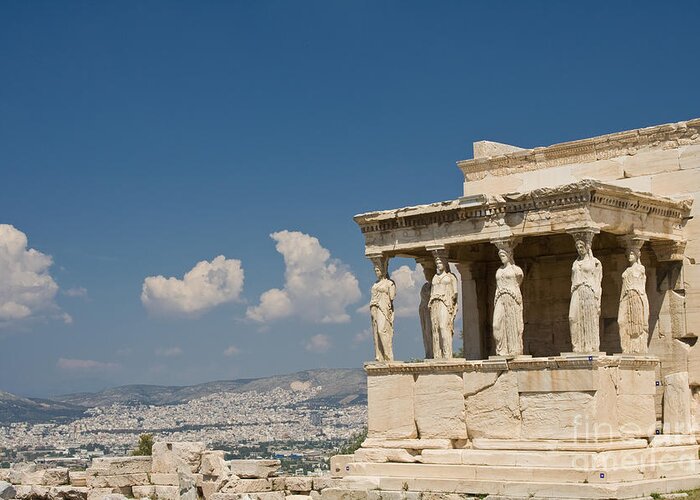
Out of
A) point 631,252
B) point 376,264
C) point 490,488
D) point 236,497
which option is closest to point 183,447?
point 236,497

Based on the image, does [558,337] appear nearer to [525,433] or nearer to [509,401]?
[509,401]

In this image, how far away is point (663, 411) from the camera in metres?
21.0

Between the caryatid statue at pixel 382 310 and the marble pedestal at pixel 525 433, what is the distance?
463 millimetres

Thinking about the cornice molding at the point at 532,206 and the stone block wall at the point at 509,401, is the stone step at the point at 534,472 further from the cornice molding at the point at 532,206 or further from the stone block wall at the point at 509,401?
the cornice molding at the point at 532,206

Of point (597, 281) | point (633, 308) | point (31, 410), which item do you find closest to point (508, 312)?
point (597, 281)

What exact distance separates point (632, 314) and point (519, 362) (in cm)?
209

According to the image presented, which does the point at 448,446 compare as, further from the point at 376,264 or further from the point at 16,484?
the point at 16,484

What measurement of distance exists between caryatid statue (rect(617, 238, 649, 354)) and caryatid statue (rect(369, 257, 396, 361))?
3.87m

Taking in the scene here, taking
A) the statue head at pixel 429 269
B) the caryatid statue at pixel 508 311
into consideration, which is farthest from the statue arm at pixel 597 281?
the statue head at pixel 429 269

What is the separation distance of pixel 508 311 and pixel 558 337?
95.7 inches

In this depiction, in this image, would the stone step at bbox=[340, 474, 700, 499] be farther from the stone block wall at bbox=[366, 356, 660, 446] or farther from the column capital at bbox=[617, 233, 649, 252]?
the column capital at bbox=[617, 233, 649, 252]

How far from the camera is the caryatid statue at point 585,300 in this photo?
19.5 meters

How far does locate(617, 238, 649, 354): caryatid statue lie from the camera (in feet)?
67.2

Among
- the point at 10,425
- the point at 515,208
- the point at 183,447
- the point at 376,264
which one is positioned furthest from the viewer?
the point at 10,425
